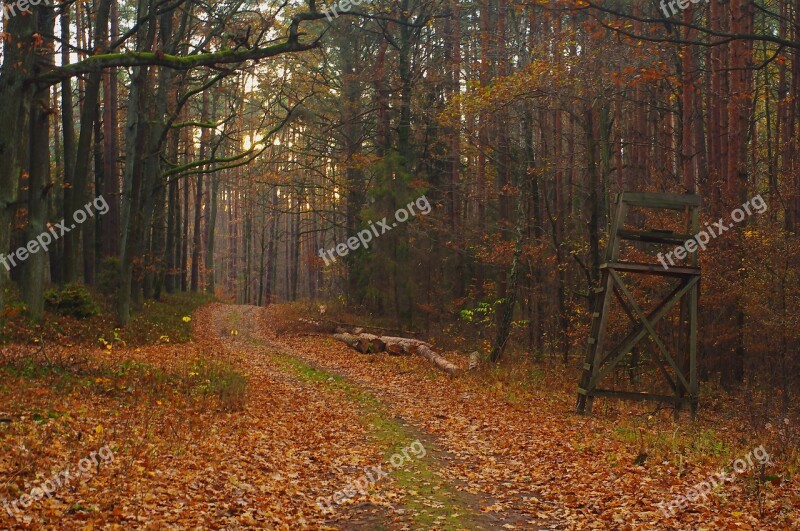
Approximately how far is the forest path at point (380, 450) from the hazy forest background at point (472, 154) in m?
4.09

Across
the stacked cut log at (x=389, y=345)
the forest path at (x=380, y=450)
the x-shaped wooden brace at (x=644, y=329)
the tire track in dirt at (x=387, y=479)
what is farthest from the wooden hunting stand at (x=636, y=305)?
the stacked cut log at (x=389, y=345)

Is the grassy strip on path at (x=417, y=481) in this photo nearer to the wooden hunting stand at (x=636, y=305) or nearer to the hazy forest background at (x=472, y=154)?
the wooden hunting stand at (x=636, y=305)

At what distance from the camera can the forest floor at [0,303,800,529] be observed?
691 centimetres

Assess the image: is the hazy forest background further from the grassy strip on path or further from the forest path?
the grassy strip on path

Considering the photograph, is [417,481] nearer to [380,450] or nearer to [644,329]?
[380,450]

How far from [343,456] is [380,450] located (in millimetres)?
699

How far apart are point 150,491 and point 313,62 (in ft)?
90.4

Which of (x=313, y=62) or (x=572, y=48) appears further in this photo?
(x=313, y=62)

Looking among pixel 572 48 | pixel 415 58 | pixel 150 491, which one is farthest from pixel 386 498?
pixel 415 58

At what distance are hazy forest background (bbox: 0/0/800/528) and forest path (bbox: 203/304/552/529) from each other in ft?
13.4

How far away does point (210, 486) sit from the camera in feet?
25.0

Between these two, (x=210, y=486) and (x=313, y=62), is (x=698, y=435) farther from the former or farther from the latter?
(x=313, y=62)

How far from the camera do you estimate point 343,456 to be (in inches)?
383

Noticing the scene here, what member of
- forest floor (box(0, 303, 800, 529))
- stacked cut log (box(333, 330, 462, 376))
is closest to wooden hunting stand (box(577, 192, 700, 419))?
forest floor (box(0, 303, 800, 529))
